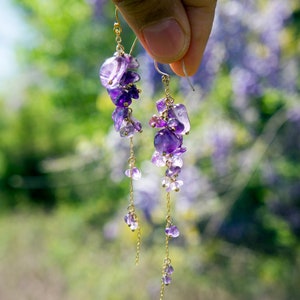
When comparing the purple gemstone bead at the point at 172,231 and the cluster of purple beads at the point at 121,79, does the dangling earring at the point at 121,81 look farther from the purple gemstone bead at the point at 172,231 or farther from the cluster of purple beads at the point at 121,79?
the purple gemstone bead at the point at 172,231

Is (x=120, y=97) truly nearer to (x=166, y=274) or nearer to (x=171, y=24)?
(x=171, y=24)

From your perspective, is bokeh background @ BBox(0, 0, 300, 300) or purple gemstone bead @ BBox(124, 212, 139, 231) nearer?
purple gemstone bead @ BBox(124, 212, 139, 231)

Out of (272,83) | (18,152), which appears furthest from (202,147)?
(18,152)

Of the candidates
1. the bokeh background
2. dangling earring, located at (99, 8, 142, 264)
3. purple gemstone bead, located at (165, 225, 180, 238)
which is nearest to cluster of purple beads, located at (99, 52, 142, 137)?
dangling earring, located at (99, 8, 142, 264)

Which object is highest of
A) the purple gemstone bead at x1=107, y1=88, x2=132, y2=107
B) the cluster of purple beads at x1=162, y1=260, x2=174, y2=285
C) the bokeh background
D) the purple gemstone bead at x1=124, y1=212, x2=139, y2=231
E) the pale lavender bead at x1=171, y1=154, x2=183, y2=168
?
the bokeh background

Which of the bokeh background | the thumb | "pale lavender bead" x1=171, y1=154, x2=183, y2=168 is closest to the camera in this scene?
the thumb

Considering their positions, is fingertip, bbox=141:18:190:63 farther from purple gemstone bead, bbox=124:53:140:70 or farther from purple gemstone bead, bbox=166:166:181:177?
purple gemstone bead, bbox=166:166:181:177

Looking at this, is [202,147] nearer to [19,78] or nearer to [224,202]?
[224,202]

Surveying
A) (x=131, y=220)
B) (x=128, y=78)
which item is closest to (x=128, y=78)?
(x=128, y=78)

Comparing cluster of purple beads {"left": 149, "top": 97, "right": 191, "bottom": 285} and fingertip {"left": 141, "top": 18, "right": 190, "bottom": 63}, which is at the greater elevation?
fingertip {"left": 141, "top": 18, "right": 190, "bottom": 63}
